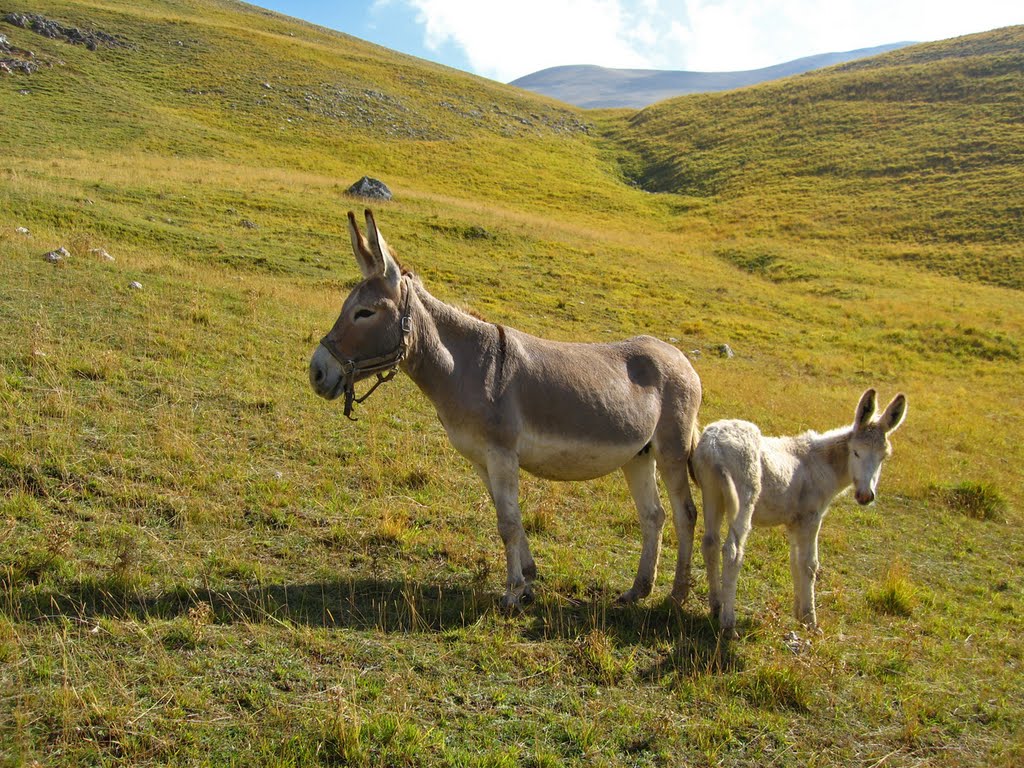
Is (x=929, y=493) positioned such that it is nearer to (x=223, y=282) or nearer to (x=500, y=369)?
(x=500, y=369)

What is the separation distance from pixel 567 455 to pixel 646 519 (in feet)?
4.44

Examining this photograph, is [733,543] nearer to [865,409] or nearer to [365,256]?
[865,409]

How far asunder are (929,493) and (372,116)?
67465 millimetres

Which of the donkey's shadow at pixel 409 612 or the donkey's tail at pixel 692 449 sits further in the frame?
the donkey's tail at pixel 692 449

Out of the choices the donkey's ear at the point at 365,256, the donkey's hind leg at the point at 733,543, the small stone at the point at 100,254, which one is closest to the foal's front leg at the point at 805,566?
the donkey's hind leg at the point at 733,543

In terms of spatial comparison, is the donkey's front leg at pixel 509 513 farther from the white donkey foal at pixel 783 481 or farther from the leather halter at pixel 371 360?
the white donkey foal at pixel 783 481

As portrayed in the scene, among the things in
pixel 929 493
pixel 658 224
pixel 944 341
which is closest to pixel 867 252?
pixel 658 224

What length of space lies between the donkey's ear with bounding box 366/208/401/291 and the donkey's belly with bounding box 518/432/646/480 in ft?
5.63

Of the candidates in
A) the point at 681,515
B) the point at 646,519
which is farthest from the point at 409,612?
the point at 681,515

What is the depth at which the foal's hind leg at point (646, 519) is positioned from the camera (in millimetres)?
6676

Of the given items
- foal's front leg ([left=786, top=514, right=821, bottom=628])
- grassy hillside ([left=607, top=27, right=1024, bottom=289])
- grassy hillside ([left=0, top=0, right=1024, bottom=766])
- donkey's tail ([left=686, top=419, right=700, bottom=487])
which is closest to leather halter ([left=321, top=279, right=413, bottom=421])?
grassy hillside ([left=0, top=0, right=1024, bottom=766])

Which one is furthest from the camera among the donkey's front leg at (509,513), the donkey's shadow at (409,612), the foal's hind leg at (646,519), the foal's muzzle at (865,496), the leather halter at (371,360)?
the foal's muzzle at (865,496)

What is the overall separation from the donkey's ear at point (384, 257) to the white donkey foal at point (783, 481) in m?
3.21

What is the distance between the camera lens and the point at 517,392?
6.07m
